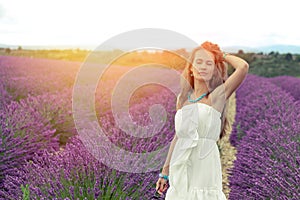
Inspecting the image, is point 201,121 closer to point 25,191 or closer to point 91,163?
point 91,163

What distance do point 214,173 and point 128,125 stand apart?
1.36m

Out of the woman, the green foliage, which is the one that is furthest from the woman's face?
the green foliage

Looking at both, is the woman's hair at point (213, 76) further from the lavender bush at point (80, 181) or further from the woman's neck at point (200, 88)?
the lavender bush at point (80, 181)

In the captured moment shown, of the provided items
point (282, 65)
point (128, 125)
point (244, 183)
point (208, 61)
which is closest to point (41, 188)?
point (128, 125)

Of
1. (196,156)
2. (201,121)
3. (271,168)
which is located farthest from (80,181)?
(271,168)

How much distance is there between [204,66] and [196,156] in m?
0.40

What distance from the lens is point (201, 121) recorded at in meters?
1.68

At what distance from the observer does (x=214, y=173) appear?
177 cm

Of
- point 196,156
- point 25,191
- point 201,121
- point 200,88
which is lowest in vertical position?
point 25,191

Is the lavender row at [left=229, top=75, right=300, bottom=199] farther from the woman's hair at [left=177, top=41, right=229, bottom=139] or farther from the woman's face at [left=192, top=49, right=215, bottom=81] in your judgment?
the woman's face at [left=192, top=49, right=215, bottom=81]

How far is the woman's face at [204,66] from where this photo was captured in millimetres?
1693

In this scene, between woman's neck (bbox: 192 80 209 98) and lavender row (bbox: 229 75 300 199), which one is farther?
lavender row (bbox: 229 75 300 199)

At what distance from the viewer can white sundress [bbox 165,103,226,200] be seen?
168cm

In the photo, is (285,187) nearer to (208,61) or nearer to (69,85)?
(208,61)
